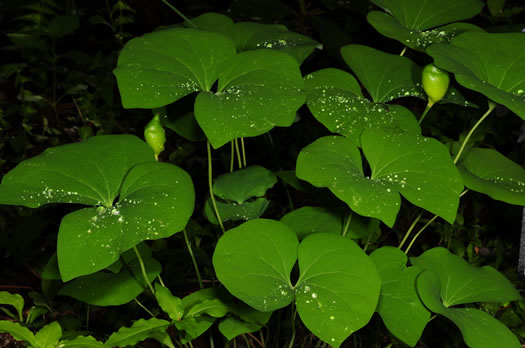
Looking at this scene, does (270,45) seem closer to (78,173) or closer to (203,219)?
(78,173)

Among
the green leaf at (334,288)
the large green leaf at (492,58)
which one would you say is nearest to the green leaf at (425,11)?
the large green leaf at (492,58)

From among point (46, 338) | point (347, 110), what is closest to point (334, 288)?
point (347, 110)

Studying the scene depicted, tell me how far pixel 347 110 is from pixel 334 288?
355mm

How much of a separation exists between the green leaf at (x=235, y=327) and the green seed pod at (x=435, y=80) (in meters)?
0.53

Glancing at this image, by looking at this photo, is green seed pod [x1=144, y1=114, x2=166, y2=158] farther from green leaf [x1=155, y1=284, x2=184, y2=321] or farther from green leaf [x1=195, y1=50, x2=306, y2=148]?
green leaf [x1=155, y1=284, x2=184, y2=321]

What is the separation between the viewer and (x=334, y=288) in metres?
0.92

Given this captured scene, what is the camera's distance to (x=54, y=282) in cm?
150

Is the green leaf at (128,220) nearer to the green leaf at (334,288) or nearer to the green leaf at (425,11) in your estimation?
the green leaf at (334,288)

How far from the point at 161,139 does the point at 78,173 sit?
0.16 m

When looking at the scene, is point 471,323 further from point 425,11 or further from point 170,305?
point 425,11

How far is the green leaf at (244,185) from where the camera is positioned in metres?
1.23

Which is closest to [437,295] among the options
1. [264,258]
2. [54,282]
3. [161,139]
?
[264,258]

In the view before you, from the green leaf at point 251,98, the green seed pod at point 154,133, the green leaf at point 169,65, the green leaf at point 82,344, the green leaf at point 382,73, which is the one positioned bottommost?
the green leaf at point 82,344

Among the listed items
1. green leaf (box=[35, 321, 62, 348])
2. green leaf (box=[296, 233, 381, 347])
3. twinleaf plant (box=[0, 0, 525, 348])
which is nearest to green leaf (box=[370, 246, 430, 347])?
twinleaf plant (box=[0, 0, 525, 348])
